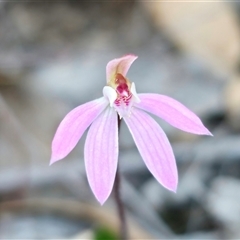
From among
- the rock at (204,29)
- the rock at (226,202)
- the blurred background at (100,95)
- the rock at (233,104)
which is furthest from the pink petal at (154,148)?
the rock at (204,29)

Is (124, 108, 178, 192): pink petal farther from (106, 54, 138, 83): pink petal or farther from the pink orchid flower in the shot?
(106, 54, 138, 83): pink petal

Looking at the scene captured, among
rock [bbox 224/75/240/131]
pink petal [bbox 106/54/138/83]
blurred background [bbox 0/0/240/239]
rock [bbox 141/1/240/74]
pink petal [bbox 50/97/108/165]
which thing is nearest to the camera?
pink petal [bbox 50/97/108/165]

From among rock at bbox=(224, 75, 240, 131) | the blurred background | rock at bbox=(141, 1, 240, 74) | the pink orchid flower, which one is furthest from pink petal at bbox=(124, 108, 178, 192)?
rock at bbox=(141, 1, 240, 74)

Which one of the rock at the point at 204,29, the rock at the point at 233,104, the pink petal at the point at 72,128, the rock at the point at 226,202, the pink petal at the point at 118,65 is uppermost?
the rock at the point at 204,29

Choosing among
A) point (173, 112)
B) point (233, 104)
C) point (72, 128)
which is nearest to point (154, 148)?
point (173, 112)

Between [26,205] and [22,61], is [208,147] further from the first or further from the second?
[22,61]

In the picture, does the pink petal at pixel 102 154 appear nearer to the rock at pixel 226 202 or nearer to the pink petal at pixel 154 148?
the pink petal at pixel 154 148
